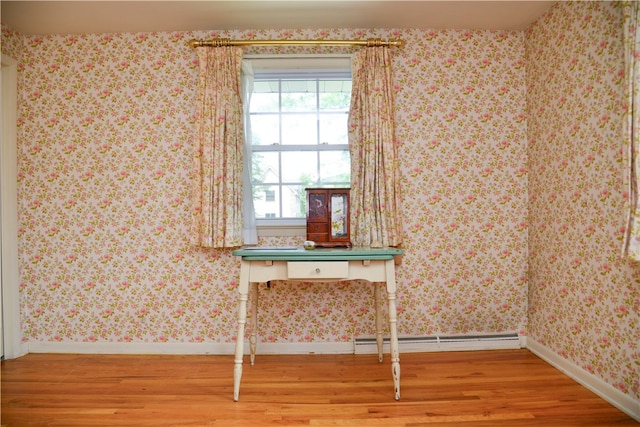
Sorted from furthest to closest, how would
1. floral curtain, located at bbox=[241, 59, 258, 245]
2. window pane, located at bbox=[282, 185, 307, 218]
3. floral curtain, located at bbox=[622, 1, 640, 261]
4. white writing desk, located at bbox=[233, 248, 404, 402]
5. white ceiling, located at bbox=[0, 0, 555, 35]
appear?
window pane, located at bbox=[282, 185, 307, 218] < floral curtain, located at bbox=[241, 59, 258, 245] < white ceiling, located at bbox=[0, 0, 555, 35] < white writing desk, located at bbox=[233, 248, 404, 402] < floral curtain, located at bbox=[622, 1, 640, 261]

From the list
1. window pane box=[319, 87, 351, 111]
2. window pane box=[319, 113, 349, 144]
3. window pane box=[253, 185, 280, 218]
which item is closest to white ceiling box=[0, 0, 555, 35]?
window pane box=[319, 87, 351, 111]

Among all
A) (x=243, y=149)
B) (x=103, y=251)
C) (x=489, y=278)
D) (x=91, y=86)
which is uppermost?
(x=91, y=86)

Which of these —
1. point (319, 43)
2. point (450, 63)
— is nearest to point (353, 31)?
point (319, 43)

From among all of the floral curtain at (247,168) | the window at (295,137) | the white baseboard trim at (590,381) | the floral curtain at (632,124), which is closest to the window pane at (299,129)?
the window at (295,137)

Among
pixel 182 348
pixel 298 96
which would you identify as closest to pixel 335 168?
pixel 298 96

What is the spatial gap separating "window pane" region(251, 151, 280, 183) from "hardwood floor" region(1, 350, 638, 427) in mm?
→ 1357

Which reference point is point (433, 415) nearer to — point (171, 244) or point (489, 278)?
point (489, 278)

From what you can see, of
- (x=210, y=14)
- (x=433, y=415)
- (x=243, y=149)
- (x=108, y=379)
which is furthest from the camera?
(x=243, y=149)

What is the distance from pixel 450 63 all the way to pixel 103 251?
3038 millimetres

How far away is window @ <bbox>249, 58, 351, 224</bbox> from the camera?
3.15 metres

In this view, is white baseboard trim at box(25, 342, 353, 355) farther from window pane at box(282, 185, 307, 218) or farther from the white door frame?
window pane at box(282, 185, 307, 218)

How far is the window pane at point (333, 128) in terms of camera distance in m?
Answer: 3.17

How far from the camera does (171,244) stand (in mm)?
3064

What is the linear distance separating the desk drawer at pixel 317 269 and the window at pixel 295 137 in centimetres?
88
